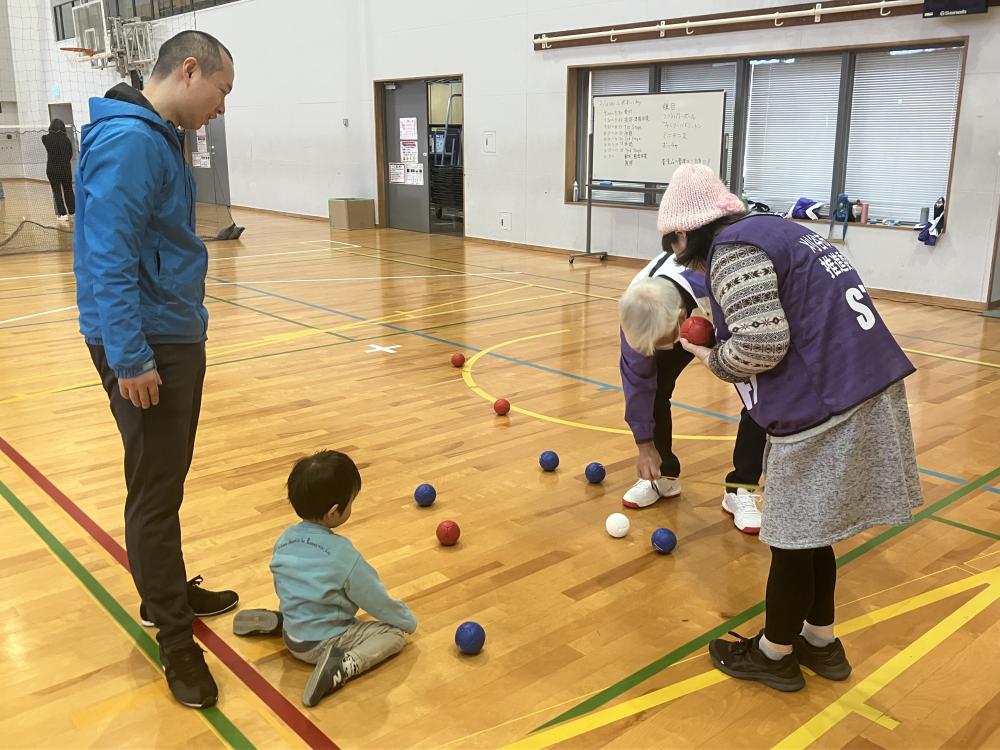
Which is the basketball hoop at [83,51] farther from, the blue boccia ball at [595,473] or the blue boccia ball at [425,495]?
the blue boccia ball at [595,473]

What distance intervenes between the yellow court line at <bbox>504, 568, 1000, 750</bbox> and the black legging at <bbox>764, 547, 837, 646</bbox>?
0.20 m

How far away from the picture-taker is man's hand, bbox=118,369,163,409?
2016 mm

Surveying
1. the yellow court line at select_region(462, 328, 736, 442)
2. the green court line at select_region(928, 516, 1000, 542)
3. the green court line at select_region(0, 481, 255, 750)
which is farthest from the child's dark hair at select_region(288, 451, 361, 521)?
the green court line at select_region(928, 516, 1000, 542)

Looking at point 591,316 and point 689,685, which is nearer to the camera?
point 689,685

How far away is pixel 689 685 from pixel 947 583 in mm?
1101

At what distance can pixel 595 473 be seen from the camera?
3645 mm

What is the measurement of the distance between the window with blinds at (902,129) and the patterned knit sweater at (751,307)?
21.3 ft

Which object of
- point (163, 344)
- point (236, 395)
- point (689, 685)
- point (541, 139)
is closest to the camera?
point (163, 344)

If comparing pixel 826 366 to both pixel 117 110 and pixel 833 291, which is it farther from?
pixel 117 110

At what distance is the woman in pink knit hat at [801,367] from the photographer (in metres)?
1.97

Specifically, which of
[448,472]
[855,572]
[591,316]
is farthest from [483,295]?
[855,572]

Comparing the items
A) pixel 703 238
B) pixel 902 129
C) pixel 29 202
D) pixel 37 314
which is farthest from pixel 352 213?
pixel 703 238

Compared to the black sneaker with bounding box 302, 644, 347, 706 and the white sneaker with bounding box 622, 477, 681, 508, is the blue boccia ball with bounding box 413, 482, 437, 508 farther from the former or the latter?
the black sneaker with bounding box 302, 644, 347, 706

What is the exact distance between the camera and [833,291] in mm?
1979
